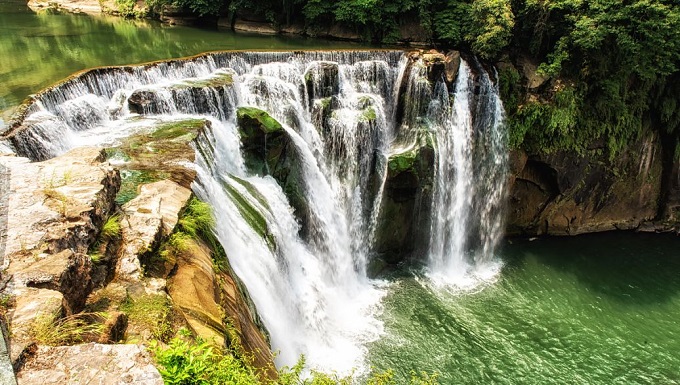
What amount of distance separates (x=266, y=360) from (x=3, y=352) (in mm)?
3835

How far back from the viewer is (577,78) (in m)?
14.5

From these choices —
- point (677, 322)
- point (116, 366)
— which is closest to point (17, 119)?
point (116, 366)

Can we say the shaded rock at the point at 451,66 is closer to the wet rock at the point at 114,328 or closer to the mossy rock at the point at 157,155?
the mossy rock at the point at 157,155

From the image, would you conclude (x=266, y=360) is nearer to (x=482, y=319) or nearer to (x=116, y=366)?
(x=116, y=366)

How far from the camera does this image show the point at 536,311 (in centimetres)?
1217

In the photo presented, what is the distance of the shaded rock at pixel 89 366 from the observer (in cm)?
284

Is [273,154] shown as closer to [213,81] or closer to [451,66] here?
[213,81]

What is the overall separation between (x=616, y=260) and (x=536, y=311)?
195 inches

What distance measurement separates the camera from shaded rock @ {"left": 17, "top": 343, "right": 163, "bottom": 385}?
284cm

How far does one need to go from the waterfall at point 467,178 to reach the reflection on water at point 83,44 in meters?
7.13

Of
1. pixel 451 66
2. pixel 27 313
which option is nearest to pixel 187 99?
pixel 451 66

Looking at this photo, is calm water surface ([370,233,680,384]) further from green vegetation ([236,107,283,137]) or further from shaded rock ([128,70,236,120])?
shaded rock ([128,70,236,120])

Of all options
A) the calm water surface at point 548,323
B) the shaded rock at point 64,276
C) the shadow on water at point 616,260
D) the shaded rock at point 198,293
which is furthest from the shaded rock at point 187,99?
the shadow on water at point 616,260

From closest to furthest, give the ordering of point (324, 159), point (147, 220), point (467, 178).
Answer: point (147, 220), point (324, 159), point (467, 178)
